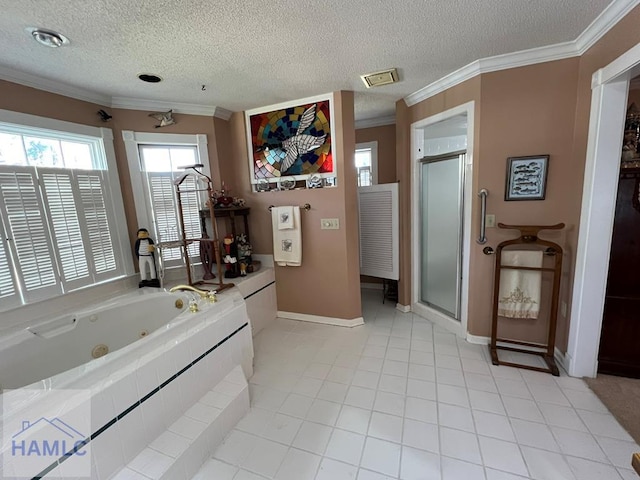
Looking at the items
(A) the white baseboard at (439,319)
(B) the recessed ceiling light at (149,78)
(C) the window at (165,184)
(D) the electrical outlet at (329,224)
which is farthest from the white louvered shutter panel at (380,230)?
(B) the recessed ceiling light at (149,78)

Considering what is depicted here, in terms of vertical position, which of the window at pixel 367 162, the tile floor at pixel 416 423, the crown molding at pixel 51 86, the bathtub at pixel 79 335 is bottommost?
the tile floor at pixel 416 423

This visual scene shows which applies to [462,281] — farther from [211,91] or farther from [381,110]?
[211,91]

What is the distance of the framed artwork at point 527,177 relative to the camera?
202 cm

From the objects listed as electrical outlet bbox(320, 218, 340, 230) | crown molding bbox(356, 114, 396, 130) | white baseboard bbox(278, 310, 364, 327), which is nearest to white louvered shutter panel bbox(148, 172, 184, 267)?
white baseboard bbox(278, 310, 364, 327)

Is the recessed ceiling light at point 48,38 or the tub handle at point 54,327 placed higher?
the recessed ceiling light at point 48,38

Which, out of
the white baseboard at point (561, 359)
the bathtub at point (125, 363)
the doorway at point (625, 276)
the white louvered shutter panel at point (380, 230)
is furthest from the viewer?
the white louvered shutter panel at point (380, 230)

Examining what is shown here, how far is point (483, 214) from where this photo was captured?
7.22 ft

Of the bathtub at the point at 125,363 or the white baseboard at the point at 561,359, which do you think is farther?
the white baseboard at the point at 561,359

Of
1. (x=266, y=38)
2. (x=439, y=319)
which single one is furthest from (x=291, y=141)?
(x=439, y=319)

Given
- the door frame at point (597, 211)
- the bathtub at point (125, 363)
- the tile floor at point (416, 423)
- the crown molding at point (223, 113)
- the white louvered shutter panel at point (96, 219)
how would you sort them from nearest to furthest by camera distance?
1. the bathtub at point (125, 363)
2. the tile floor at point (416, 423)
3. the door frame at point (597, 211)
4. the white louvered shutter panel at point (96, 219)
5. the crown molding at point (223, 113)

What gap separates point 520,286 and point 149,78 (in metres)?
3.31

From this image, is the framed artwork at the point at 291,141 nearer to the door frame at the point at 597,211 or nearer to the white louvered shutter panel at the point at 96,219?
the white louvered shutter panel at the point at 96,219

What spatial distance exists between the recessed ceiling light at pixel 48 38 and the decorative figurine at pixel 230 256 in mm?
1735

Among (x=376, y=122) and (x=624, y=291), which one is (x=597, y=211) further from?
(x=376, y=122)
